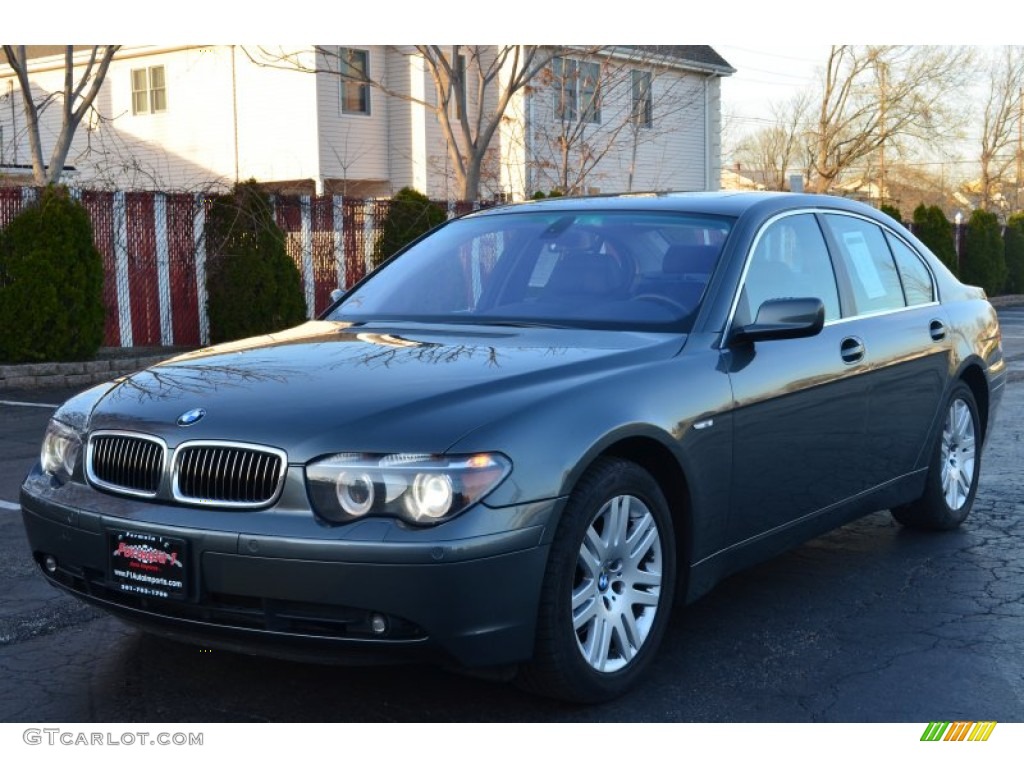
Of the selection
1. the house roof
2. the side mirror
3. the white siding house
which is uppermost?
the house roof

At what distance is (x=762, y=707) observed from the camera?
4035mm

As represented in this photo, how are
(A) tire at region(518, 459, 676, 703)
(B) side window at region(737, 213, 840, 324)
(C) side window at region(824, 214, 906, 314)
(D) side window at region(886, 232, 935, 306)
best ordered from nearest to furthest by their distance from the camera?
(A) tire at region(518, 459, 676, 703) → (B) side window at region(737, 213, 840, 324) → (C) side window at region(824, 214, 906, 314) → (D) side window at region(886, 232, 935, 306)

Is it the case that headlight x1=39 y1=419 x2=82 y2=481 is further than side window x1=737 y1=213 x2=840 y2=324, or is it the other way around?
side window x1=737 y1=213 x2=840 y2=324

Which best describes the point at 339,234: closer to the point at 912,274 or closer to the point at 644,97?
the point at 912,274

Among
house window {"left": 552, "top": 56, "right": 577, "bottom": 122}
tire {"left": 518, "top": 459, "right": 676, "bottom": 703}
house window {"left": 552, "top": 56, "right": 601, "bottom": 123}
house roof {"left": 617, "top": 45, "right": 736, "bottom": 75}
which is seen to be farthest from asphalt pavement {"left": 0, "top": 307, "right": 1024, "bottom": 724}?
house roof {"left": 617, "top": 45, "right": 736, "bottom": 75}

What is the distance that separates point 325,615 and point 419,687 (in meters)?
0.73

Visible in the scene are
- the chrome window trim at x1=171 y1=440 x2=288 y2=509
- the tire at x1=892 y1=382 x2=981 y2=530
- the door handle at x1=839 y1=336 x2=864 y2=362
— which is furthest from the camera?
the tire at x1=892 y1=382 x2=981 y2=530

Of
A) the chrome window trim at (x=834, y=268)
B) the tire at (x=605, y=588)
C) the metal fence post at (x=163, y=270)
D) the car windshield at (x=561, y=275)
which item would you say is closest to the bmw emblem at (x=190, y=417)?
the tire at (x=605, y=588)

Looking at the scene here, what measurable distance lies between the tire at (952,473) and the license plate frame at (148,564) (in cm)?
376

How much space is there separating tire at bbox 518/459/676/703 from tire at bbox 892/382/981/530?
2.38 meters

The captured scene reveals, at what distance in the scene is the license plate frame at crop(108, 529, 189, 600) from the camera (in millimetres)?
3646

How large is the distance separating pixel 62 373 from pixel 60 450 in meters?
9.97

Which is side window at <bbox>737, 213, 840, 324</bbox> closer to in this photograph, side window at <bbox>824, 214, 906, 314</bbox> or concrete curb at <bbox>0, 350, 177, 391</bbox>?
side window at <bbox>824, 214, 906, 314</bbox>

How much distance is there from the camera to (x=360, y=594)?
349 centimetres
